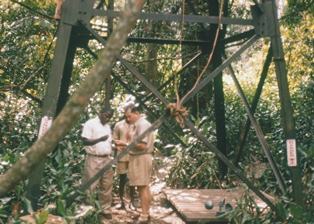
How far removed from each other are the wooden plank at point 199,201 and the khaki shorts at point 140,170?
20.6 inches

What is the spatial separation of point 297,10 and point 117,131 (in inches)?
171

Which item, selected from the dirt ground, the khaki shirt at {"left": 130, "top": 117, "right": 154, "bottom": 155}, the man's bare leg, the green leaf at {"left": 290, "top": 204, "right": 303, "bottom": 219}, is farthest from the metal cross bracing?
the dirt ground

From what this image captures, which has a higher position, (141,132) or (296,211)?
(141,132)

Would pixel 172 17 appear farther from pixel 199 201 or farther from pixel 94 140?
pixel 199 201

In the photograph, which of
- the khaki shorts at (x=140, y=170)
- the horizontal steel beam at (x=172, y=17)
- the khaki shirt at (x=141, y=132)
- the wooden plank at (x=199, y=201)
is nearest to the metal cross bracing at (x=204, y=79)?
the horizontal steel beam at (x=172, y=17)

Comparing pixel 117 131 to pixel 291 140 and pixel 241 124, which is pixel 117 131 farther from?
pixel 241 124

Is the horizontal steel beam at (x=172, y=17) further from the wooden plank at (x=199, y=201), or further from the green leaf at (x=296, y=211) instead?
the green leaf at (x=296, y=211)

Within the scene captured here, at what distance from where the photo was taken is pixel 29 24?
868 centimetres

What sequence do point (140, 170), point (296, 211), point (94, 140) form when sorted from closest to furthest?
1. point (296, 211)
2. point (94, 140)
3. point (140, 170)

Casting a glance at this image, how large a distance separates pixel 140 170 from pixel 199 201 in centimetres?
93

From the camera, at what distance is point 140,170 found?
6.50m

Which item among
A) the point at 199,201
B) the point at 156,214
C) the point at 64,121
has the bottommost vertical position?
the point at 156,214

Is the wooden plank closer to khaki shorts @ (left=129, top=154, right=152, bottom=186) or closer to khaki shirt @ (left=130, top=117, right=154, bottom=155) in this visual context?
khaki shorts @ (left=129, top=154, right=152, bottom=186)

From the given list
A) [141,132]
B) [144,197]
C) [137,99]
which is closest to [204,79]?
[141,132]
